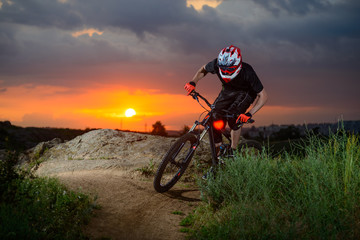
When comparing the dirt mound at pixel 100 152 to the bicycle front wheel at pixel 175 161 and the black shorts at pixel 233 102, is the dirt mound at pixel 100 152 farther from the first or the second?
the black shorts at pixel 233 102

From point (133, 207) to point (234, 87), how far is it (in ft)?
10.2

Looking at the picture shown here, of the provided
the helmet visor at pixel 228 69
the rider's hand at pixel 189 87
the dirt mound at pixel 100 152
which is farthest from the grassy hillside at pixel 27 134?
the helmet visor at pixel 228 69

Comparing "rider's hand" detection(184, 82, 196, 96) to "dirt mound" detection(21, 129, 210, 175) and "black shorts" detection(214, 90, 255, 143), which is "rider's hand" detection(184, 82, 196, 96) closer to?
"black shorts" detection(214, 90, 255, 143)

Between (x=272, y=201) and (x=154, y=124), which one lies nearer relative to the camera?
(x=272, y=201)

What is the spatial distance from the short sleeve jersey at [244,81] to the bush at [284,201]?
144 cm

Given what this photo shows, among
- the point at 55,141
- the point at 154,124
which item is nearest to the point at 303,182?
the point at 55,141

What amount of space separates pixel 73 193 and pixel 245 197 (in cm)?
264

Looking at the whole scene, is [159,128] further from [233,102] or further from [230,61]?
[230,61]

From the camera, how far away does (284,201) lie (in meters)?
5.16

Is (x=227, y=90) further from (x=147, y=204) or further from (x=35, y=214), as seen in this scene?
(x=35, y=214)

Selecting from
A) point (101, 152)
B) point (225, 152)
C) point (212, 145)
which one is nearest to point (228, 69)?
point (212, 145)

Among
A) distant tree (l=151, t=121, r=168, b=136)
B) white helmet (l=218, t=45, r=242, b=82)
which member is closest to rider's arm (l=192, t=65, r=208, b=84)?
white helmet (l=218, t=45, r=242, b=82)

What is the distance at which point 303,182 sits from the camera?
5125 mm

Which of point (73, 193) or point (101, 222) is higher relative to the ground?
point (73, 193)
